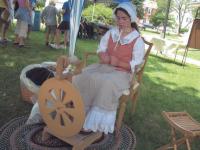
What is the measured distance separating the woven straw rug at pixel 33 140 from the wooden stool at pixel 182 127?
1.68 ft

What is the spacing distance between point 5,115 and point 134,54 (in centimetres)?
180

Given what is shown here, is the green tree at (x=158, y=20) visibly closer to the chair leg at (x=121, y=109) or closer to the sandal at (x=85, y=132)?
the chair leg at (x=121, y=109)

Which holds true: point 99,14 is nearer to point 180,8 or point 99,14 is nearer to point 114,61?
point 114,61

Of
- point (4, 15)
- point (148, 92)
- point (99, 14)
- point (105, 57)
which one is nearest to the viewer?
point (105, 57)

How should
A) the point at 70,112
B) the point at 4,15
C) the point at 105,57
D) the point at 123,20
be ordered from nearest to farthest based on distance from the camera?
the point at 70,112 < the point at 123,20 < the point at 105,57 < the point at 4,15

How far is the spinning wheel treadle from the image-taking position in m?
3.42

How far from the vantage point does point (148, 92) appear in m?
6.65

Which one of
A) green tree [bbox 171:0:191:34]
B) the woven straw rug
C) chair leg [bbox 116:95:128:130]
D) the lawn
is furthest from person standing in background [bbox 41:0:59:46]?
green tree [bbox 171:0:191:34]

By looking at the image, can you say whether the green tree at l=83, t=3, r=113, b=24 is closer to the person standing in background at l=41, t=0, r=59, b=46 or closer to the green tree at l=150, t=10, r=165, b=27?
the person standing in background at l=41, t=0, r=59, b=46

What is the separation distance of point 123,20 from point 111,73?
0.65 metres

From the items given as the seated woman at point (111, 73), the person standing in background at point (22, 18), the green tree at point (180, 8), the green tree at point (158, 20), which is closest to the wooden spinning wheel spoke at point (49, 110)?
the seated woman at point (111, 73)

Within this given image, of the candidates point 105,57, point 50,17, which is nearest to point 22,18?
point 50,17

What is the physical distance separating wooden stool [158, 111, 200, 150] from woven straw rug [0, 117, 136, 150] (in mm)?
511

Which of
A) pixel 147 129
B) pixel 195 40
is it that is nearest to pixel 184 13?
pixel 195 40
